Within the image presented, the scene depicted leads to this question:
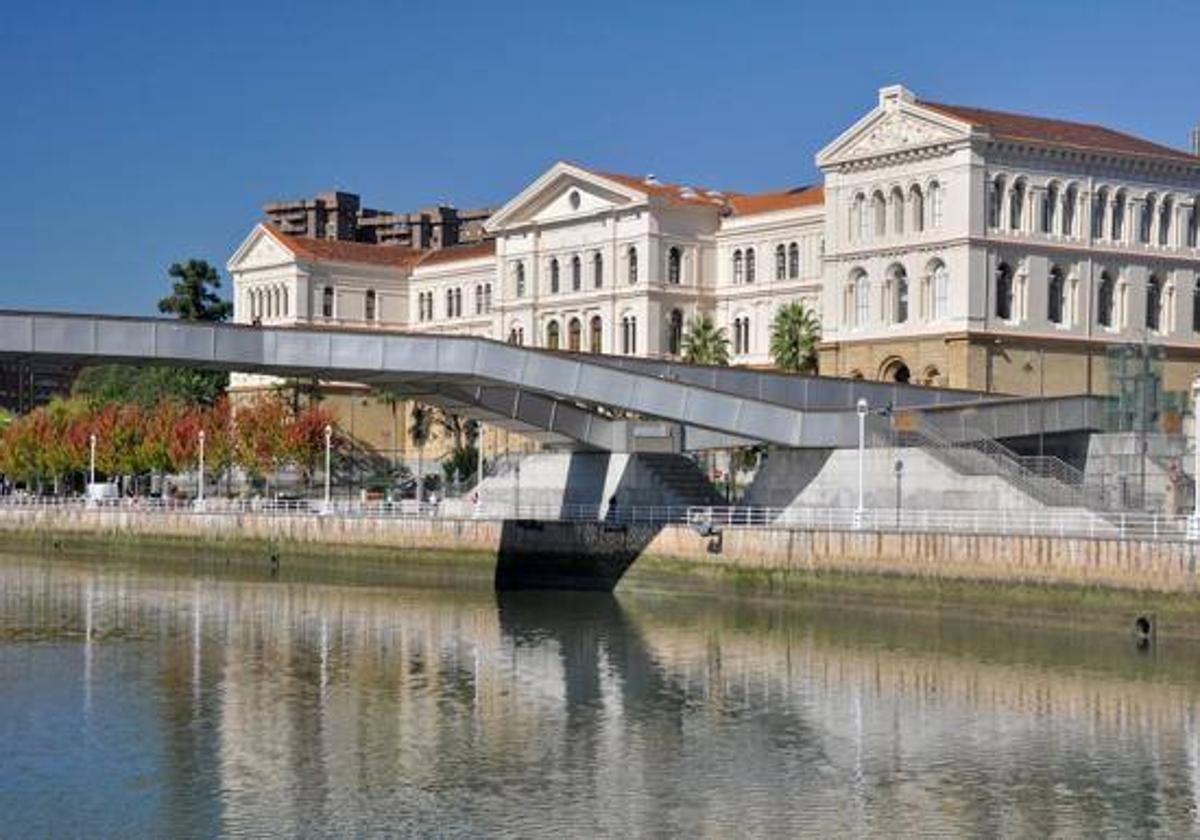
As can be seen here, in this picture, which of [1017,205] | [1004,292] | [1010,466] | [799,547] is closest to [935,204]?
[1017,205]

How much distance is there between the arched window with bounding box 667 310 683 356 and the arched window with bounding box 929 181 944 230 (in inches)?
977

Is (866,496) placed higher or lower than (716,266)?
lower

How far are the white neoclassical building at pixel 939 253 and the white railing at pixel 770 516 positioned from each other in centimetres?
2851

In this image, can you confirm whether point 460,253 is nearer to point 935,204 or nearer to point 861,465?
point 935,204

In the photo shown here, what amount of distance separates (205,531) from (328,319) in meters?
59.5

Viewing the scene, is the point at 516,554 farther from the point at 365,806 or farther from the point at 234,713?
the point at 365,806

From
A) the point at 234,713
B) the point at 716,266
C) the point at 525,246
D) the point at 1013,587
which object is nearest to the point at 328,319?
the point at 525,246

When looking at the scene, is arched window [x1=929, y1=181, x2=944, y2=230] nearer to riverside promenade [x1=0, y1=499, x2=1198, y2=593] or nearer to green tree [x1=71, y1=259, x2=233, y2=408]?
riverside promenade [x1=0, y1=499, x2=1198, y2=593]

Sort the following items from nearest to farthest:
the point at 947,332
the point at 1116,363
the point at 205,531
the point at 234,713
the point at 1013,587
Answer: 1. the point at 234,713
2. the point at 1013,587
3. the point at 1116,363
4. the point at 205,531
5. the point at 947,332

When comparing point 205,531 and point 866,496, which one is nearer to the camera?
point 866,496

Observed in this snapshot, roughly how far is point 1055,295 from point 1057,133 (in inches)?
310

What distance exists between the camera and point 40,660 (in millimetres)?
56031

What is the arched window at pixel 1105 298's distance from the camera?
111m

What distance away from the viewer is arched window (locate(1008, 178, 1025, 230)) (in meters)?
107
